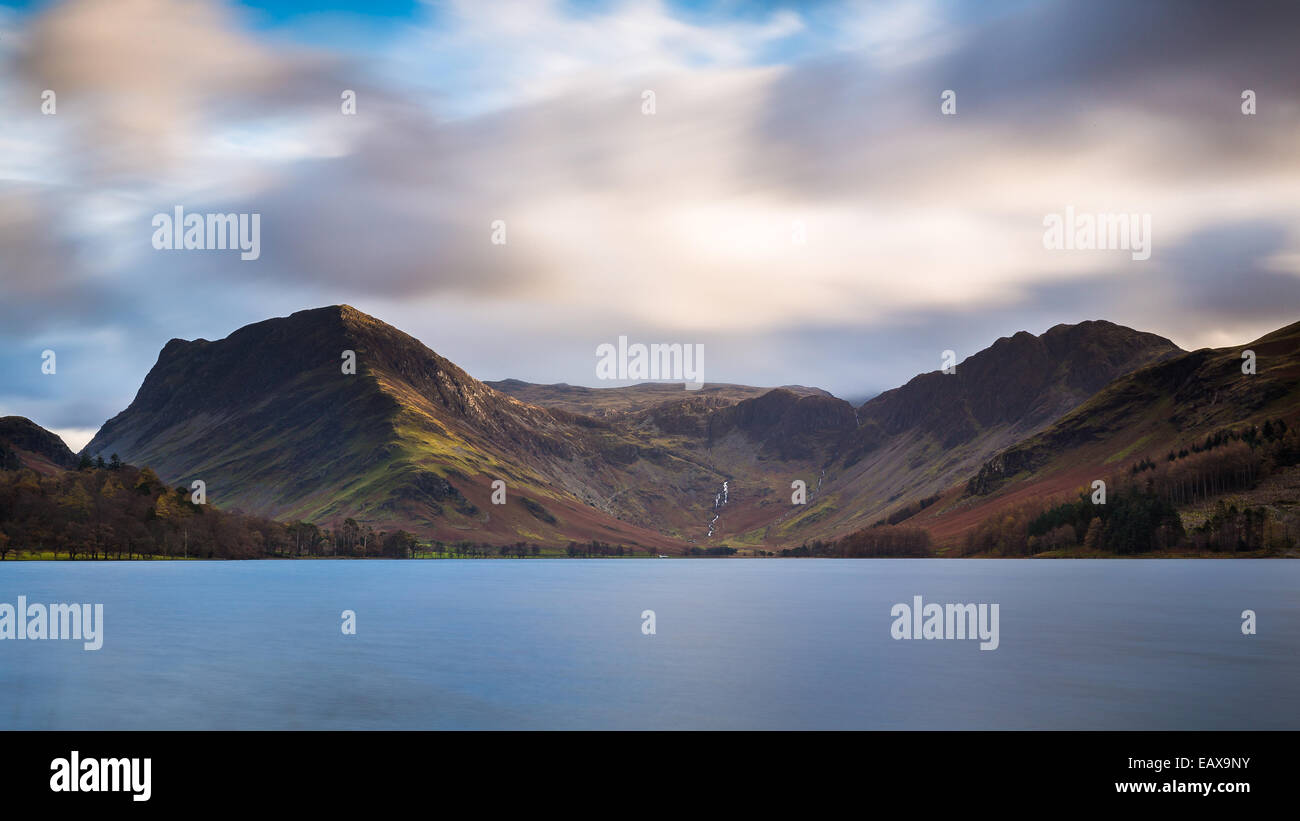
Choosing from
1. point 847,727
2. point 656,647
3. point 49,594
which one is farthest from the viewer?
point 49,594

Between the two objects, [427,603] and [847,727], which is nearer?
[847,727]

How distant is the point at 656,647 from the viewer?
3883 inches
